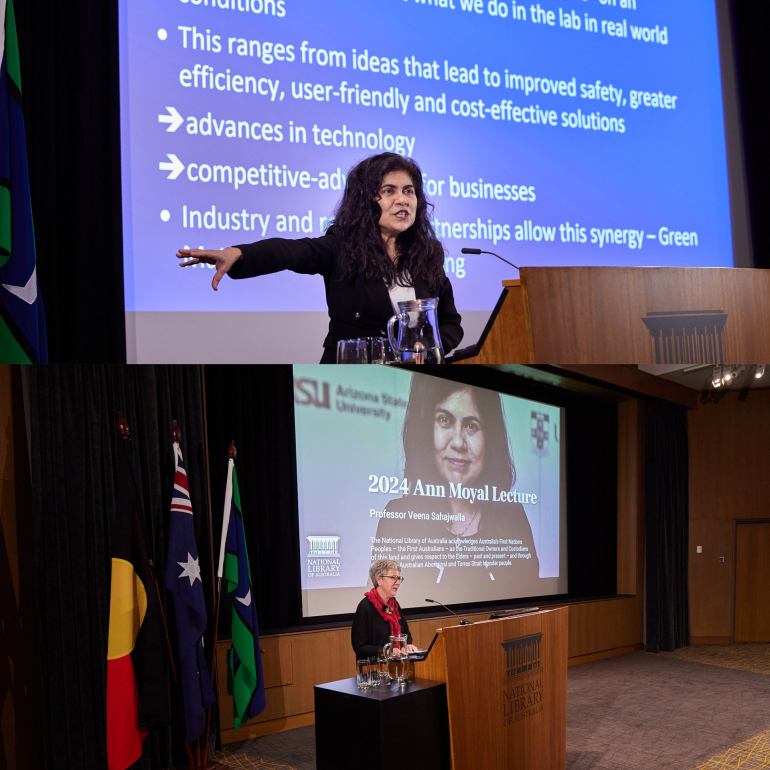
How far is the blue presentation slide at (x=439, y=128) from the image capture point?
429 cm

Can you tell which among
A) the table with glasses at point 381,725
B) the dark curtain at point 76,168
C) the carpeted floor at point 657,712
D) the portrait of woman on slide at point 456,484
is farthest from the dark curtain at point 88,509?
the dark curtain at point 76,168

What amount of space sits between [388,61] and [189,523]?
3203 millimetres

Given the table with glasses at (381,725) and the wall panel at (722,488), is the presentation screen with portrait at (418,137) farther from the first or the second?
the table with glasses at (381,725)

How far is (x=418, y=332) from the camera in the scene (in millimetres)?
2689

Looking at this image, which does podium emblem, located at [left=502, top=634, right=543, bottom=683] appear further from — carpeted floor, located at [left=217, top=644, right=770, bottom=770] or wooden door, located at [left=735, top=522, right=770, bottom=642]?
wooden door, located at [left=735, top=522, right=770, bottom=642]

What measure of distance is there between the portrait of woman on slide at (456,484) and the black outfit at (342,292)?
38cm

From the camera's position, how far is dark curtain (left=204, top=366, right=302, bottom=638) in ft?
9.29

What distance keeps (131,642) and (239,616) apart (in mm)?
377

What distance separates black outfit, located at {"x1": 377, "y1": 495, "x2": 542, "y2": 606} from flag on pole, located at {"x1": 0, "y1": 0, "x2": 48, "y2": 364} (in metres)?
1.56

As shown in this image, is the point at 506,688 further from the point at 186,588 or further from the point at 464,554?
the point at 186,588

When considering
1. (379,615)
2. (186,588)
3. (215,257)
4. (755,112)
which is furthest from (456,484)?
(755,112)

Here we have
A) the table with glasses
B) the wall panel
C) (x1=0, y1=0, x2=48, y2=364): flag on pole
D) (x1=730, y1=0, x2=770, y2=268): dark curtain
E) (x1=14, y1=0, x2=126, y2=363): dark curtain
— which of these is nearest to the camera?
the table with glasses

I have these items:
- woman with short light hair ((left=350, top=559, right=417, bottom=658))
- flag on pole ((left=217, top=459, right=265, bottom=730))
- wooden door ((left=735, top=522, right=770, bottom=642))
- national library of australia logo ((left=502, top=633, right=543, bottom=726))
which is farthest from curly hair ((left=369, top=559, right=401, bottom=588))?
wooden door ((left=735, top=522, right=770, bottom=642))

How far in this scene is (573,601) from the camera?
3.19m
